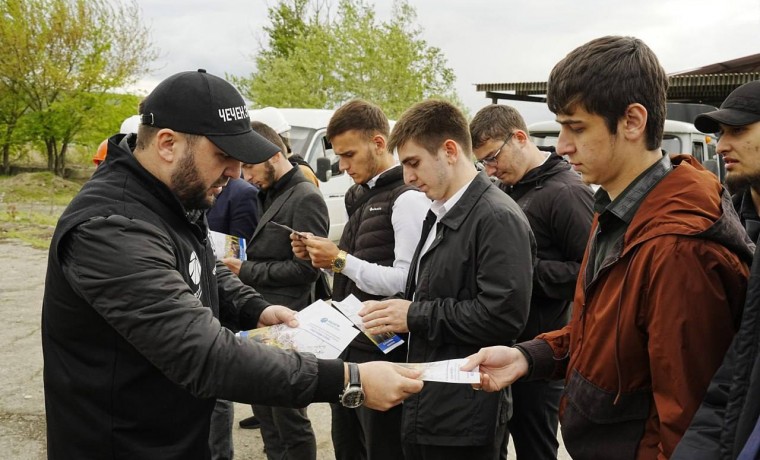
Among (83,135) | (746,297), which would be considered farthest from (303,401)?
(83,135)

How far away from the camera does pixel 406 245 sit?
300cm

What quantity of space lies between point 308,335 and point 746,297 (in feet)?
5.18

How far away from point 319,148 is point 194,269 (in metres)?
8.16

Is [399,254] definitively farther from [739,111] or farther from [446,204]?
[739,111]

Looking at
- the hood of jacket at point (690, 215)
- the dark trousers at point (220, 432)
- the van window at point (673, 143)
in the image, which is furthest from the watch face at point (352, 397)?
the van window at point (673, 143)

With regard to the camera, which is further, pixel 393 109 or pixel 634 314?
pixel 393 109

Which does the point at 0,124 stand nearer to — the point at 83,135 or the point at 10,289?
the point at 83,135

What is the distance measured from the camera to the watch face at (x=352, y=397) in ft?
6.28

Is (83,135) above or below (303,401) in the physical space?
above

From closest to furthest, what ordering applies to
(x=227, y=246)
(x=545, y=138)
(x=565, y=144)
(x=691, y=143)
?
(x=565, y=144) → (x=227, y=246) → (x=691, y=143) → (x=545, y=138)

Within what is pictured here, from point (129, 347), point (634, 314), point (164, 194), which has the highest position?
point (164, 194)

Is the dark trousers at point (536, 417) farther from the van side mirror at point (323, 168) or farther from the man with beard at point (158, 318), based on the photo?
the van side mirror at point (323, 168)

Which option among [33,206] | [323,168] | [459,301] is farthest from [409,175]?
[33,206]

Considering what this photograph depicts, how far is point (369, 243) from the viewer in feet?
10.5
